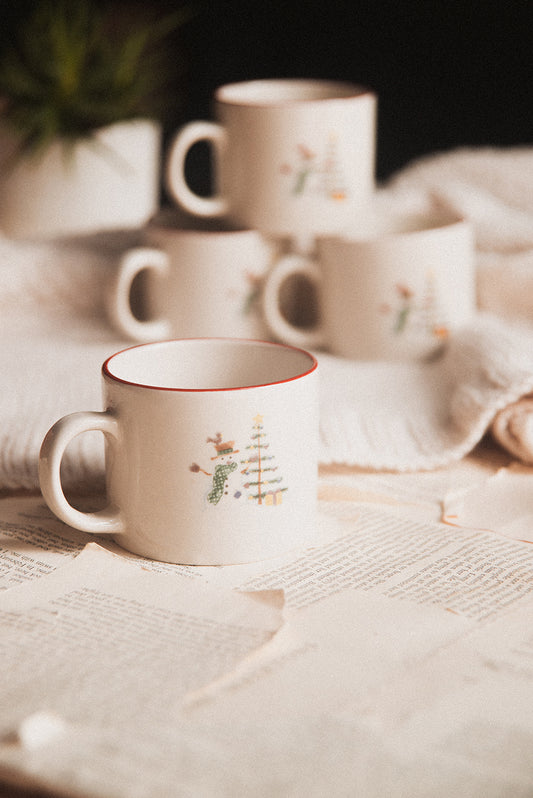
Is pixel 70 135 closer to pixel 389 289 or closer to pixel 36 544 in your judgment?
pixel 389 289

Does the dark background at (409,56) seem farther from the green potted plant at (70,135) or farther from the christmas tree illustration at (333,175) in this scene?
the christmas tree illustration at (333,175)

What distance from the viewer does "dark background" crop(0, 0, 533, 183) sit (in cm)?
126

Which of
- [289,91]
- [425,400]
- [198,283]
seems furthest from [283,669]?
[289,91]

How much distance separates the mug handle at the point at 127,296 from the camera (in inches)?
33.8

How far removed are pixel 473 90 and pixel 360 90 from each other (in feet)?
1.55

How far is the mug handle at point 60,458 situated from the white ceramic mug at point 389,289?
0.34 m

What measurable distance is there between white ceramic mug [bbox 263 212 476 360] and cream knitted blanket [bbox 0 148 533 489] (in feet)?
0.06

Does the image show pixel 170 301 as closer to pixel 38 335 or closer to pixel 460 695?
pixel 38 335

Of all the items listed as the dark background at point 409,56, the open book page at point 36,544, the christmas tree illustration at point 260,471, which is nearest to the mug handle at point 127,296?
the open book page at point 36,544

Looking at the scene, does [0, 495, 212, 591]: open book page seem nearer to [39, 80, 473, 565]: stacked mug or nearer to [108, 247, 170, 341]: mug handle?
[39, 80, 473, 565]: stacked mug

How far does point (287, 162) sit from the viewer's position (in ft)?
2.70

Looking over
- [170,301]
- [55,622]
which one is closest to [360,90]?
[170,301]

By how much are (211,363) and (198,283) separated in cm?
24

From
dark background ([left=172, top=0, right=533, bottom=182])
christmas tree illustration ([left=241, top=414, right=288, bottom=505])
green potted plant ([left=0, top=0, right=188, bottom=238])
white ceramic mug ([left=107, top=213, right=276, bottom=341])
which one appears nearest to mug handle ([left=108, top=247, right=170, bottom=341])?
white ceramic mug ([left=107, top=213, right=276, bottom=341])
